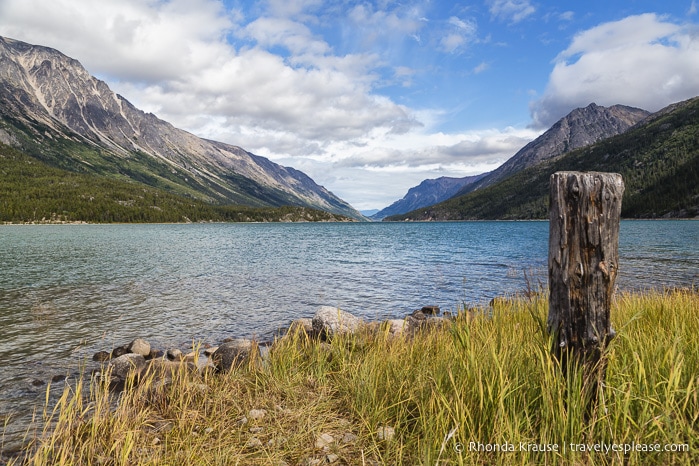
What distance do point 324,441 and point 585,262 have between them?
3.80m

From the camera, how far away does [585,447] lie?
3.61m

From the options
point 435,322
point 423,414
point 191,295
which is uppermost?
point 423,414

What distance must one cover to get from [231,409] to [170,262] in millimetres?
38517

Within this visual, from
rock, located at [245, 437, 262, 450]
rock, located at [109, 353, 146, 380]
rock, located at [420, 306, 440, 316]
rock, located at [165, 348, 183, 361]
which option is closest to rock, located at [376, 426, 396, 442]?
rock, located at [245, 437, 262, 450]

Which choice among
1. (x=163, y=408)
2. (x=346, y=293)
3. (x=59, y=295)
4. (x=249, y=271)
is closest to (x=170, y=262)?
(x=249, y=271)

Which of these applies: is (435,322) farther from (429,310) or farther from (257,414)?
(429,310)

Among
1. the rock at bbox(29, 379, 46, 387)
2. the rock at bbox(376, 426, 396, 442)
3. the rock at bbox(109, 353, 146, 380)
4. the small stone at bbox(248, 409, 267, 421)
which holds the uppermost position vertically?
the rock at bbox(376, 426, 396, 442)

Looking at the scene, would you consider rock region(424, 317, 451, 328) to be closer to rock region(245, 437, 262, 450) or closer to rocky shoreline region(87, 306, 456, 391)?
rocky shoreline region(87, 306, 456, 391)

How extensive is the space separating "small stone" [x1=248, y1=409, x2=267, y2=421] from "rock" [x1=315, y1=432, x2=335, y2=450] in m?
1.13

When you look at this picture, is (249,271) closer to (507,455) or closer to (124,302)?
(124,302)

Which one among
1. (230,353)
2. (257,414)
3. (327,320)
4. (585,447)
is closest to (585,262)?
(585,447)

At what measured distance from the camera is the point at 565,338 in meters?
4.32

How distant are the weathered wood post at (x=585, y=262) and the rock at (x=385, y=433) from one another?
2.15 metres

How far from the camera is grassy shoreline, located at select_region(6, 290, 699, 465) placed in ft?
12.2
